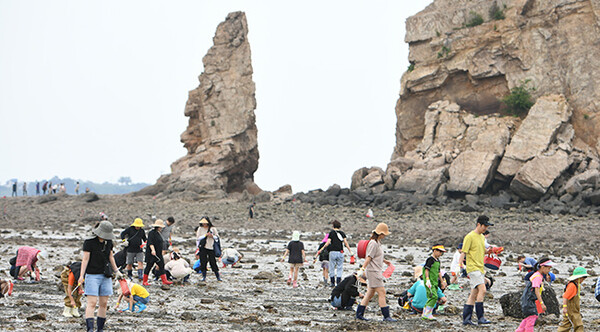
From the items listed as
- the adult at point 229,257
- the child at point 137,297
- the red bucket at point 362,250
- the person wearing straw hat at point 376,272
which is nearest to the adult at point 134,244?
the child at point 137,297

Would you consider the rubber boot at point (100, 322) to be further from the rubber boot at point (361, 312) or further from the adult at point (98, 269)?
the rubber boot at point (361, 312)

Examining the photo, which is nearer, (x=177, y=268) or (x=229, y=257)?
(x=177, y=268)

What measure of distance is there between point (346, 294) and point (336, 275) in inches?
120

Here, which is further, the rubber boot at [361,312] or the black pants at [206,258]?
the black pants at [206,258]

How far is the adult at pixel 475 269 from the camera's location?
12.2 metres

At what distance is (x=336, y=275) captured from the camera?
16.9 meters

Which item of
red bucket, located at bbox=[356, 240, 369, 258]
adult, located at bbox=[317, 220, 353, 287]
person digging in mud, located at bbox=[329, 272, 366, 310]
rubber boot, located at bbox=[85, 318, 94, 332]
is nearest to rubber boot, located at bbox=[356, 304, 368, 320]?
red bucket, located at bbox=[356, 240, 369, 258]

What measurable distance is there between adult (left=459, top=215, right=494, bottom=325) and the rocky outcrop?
56923 millimetres

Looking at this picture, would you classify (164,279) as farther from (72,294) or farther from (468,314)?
(468,314)

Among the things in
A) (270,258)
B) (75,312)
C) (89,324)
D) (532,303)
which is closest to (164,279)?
(75,312)

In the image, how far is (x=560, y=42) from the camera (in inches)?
2203

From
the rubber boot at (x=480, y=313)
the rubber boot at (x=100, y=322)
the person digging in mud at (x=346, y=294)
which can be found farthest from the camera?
the person digging in mud at (x=346, y=294)

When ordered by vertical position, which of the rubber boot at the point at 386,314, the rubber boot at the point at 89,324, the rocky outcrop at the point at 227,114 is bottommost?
the rubber boot at the point at 386,314

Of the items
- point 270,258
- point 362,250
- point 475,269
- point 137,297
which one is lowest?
point 270,258
